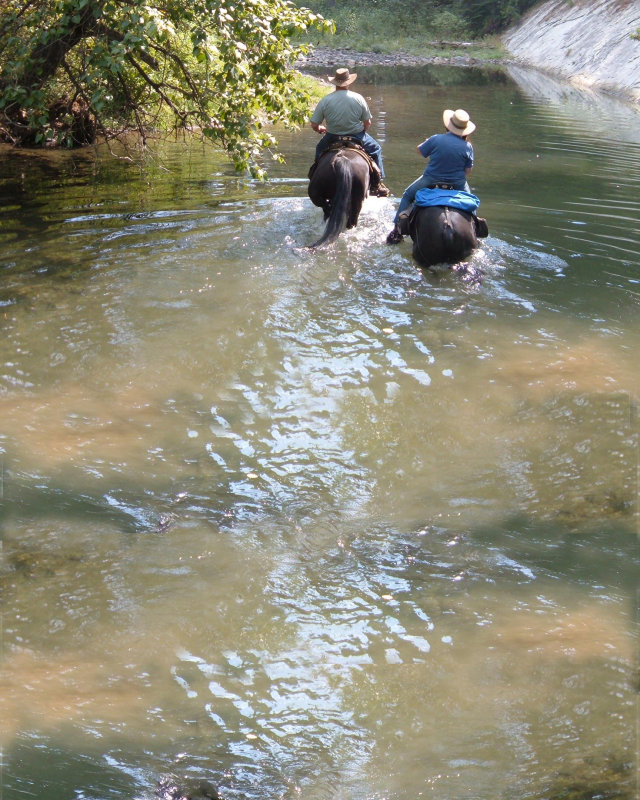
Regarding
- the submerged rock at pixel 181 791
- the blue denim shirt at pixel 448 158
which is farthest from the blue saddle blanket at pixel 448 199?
the submerged rock at pixel 181 791

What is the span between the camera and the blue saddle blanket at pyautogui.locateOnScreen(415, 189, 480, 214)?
36.3 ft

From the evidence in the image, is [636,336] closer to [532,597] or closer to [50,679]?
[532,597]

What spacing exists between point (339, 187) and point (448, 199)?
4.94 feet

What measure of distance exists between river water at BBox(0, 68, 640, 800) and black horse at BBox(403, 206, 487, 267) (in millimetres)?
315

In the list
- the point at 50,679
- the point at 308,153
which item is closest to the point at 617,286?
the point at 50,679

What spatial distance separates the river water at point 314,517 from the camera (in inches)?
169

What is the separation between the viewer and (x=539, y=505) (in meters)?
6.33

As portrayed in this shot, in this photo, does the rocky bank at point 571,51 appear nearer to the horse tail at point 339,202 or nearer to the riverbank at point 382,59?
the riverbank at point 382,59

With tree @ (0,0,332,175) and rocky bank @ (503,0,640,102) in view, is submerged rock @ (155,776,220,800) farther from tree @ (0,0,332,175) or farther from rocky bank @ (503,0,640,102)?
rocky bank @ (503,0,640,102)

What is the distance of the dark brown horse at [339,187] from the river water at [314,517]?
0.44 meters

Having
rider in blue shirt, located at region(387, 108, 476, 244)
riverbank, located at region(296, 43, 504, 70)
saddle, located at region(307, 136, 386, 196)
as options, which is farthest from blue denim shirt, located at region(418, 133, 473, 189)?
riverbank, located at region(296, 43, 504, 70)

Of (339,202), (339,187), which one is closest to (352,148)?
(339,187)

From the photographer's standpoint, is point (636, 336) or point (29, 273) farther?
point (29, 273)

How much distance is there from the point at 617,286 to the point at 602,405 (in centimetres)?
352
